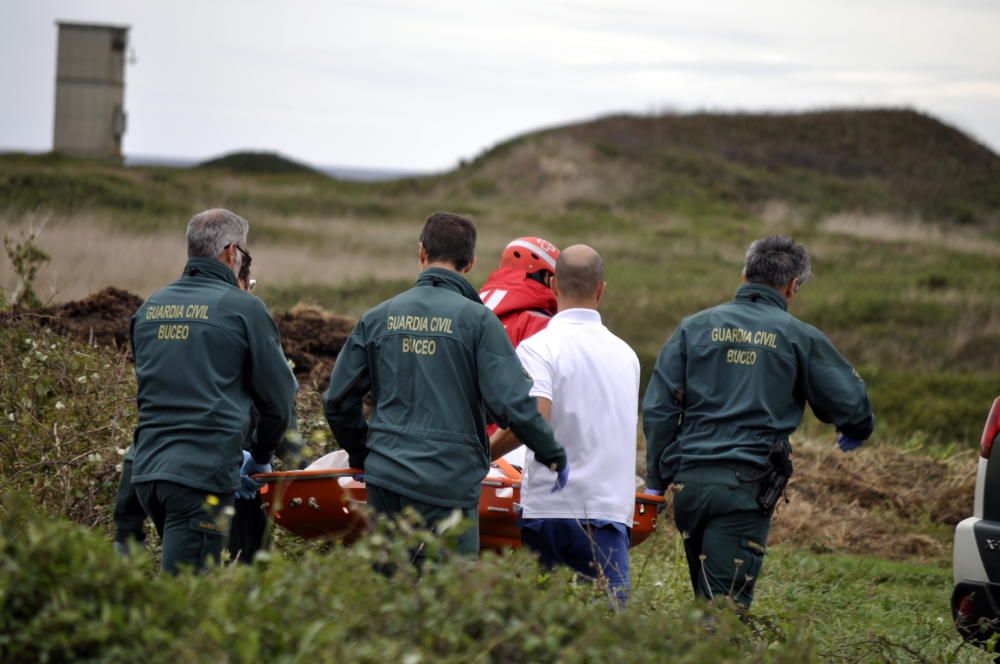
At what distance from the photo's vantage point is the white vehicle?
18.5ft

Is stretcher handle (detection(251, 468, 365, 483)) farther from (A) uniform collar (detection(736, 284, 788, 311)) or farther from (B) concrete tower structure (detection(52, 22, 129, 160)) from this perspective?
(B) concrete tower structure (detection(52, 22, 129, 160))

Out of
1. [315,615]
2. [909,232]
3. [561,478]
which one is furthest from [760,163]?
[315,615]

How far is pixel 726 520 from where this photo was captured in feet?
18.3

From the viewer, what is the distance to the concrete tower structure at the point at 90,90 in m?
49.3

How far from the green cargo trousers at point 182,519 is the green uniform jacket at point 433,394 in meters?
0.64

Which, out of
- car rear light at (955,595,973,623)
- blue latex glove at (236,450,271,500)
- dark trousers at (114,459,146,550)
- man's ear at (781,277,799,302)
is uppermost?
man's ear at (781,277,799,302)

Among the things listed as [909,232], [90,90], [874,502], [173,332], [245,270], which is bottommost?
[874,502]

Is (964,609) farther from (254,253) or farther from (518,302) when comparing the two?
(254,253)

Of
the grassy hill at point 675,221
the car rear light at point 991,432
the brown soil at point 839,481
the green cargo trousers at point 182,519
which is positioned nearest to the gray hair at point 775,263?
the car rear light at point 991,432

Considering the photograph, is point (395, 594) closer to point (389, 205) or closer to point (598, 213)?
point (598, 213)

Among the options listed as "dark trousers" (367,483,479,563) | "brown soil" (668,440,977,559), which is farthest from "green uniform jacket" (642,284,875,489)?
"brown soil" (668,440,977,559)

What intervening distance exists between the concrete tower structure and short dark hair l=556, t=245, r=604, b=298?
47784 mm

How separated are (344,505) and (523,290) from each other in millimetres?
1765

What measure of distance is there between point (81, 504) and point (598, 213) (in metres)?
36.9
